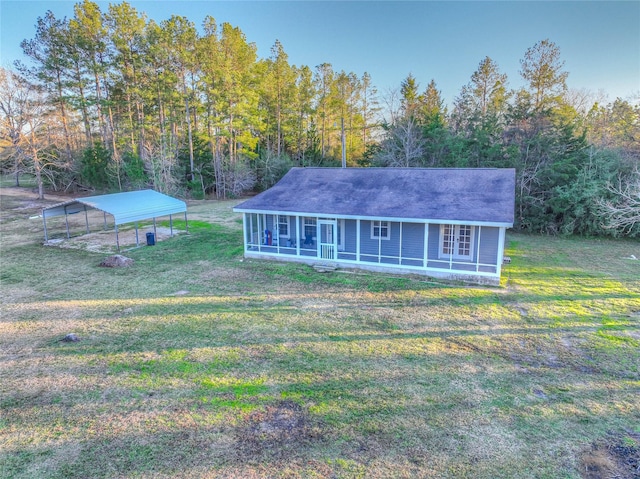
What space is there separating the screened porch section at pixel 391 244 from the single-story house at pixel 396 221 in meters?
0.04

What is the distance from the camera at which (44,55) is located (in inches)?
1160

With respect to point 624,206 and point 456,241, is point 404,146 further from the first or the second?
point 456,241

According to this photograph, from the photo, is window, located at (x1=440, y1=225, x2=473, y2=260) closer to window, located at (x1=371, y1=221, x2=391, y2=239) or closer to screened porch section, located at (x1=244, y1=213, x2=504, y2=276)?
screened porch section, located at (x1=244, y1=213, x2=504, y2=276)

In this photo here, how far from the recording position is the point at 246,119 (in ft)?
109

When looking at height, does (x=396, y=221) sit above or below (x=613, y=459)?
above

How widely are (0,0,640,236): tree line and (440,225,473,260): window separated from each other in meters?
10.7

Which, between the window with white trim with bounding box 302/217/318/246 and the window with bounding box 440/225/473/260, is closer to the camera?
the window with bounding box 440/225/473/260

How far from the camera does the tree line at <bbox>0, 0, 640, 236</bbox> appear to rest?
21.9 m

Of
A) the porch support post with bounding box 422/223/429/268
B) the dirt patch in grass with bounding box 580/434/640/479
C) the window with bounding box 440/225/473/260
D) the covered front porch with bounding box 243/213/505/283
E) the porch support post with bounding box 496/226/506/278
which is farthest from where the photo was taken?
the window with bounding box 440/225/473/260

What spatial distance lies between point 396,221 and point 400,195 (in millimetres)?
1706

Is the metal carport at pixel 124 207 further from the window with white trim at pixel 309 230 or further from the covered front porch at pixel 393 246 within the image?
the window with white trim at pixel 309 230

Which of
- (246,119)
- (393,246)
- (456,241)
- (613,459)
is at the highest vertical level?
(246,119)

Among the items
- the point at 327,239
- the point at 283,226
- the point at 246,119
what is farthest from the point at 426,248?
the point at 246,119

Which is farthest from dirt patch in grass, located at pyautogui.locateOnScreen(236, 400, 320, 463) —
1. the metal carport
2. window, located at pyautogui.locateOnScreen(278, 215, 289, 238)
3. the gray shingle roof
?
the metal carport
